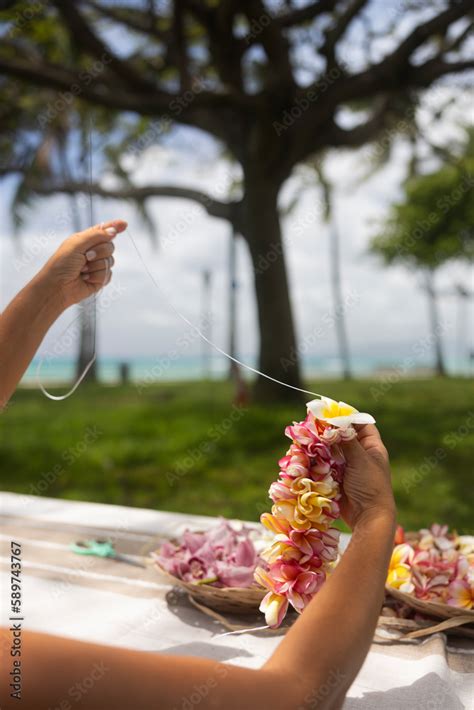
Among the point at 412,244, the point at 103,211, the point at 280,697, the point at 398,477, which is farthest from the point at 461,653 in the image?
the point at 412,244

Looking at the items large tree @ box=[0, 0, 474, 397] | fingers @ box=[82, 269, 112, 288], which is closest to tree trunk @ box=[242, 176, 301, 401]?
large tree @ box=[0, 0, 474, 397]

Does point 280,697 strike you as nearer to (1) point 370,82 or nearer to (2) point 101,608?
(2) point 101,608

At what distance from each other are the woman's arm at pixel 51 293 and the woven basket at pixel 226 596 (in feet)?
1.89

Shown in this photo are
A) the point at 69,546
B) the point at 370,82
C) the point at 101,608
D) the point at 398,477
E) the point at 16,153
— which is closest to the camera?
the point at 101,608

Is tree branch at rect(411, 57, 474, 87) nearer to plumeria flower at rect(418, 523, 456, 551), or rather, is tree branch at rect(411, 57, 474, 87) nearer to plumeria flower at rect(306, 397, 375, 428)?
plumeria flower at rect(418, 523, 456, 551)

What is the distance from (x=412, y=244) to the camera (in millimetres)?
13859

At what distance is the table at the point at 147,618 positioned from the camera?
1062 mm

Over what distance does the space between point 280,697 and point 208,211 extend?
6.17m

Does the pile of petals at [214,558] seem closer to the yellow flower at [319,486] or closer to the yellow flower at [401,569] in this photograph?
the yellow flower at [401,569]

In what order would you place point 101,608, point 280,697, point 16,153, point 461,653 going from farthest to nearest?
1. point 16,153
2. point 101,608
3. point 461,653
4. point 280,697

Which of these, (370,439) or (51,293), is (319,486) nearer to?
(370,439)

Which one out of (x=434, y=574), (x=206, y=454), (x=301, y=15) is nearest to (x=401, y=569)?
(x=434, y=574)

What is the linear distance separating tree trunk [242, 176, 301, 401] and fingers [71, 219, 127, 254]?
4984 millimetres

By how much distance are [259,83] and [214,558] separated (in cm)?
728
